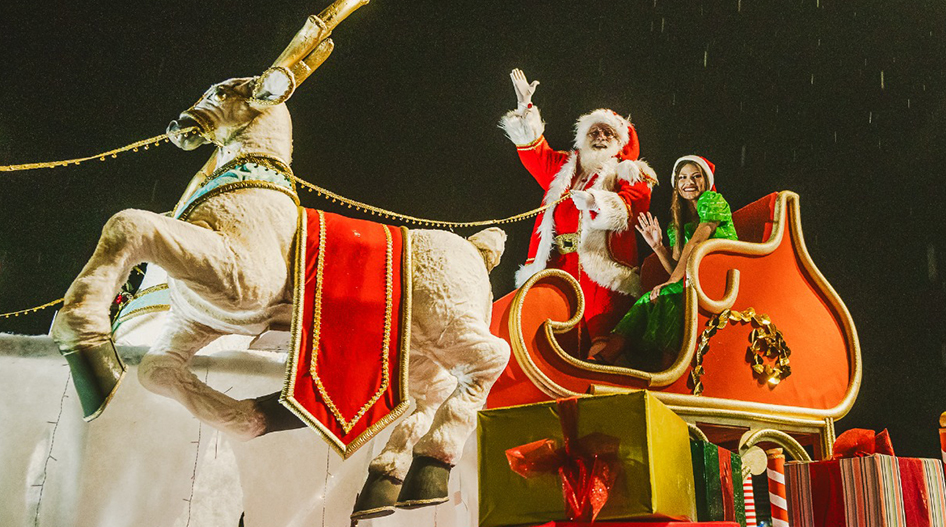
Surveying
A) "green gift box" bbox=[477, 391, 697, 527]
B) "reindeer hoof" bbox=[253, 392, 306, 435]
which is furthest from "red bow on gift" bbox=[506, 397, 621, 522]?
"reindeer hoof" bbox=[253, 392, 306, 435]

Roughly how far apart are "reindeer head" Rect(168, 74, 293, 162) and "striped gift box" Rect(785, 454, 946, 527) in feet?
4.26

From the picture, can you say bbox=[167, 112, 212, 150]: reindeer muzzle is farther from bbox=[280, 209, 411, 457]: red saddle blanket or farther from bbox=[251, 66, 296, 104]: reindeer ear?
bbox=[280, 209, 411, 457]: red saddle blanket

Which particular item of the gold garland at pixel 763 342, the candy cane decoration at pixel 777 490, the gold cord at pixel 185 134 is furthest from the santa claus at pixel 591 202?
the candy cane decoration at pixel 777 490

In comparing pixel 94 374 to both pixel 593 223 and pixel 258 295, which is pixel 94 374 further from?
pixel 593 223

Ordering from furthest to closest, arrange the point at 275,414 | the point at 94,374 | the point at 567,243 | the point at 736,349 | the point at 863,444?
the point at 567,243
the point at 736,349
the point at 863,444
the point at 275,414
the point at 94,374

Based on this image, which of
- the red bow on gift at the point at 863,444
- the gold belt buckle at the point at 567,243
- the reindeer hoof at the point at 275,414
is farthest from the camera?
the gold belt buckle at the point at 567,243

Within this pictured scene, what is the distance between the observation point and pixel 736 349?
2.05 m

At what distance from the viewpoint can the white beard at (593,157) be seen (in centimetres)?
251

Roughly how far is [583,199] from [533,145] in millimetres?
266

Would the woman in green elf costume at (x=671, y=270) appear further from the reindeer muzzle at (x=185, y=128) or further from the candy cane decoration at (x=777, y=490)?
the reindeer muzzle at (x=185, y=128)

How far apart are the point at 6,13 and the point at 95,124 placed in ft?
0.89

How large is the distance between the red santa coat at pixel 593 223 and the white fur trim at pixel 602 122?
6 centimetres

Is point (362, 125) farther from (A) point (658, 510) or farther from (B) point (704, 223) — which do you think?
(A) point (658, 510)

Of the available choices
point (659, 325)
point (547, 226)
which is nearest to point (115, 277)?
point (659, 325)
